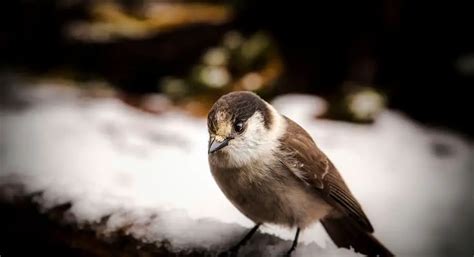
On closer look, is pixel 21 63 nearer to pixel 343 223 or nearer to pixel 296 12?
pixel 296 12

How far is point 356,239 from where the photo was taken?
1.14 metres

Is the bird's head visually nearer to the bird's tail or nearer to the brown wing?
the brown wing

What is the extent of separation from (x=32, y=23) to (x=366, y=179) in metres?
3.00

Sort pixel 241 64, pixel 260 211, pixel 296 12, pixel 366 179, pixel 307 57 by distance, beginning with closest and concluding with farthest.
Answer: pixel 260 211 → pixel 366 179 → pixel 241 64 → pixel 307 57 → pixel 296 12

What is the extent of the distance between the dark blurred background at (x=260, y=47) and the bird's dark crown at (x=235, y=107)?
69cm

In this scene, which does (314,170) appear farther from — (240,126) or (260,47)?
(260,47)

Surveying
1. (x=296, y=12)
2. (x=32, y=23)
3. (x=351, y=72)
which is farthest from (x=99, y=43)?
(x=351, y=72)

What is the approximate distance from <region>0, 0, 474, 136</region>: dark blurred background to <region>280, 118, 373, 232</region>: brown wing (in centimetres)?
59

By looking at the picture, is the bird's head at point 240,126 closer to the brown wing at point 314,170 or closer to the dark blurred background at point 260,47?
the brown wing at point 314,170

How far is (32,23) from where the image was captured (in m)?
3.81

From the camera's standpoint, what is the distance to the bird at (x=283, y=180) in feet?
3.27

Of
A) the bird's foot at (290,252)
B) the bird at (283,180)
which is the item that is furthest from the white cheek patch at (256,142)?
the bird's foot at (290,252)

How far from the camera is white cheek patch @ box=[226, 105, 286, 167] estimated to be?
0.96m

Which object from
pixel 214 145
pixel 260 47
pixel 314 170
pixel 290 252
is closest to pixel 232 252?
pixel 290 252
